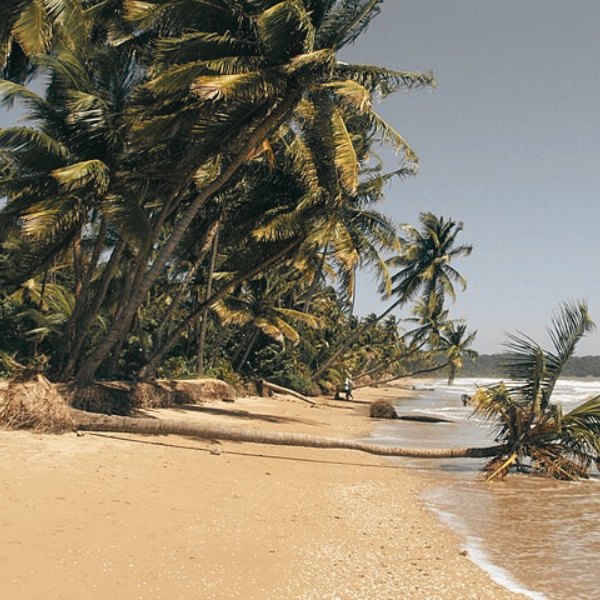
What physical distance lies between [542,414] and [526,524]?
396 centimetres

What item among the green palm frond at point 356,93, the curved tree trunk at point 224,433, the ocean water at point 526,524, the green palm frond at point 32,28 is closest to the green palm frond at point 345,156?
the green palm frond at point 356,93

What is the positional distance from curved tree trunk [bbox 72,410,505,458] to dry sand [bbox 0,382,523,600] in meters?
0.53

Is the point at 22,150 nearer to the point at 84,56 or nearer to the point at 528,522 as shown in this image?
the point at 84,56

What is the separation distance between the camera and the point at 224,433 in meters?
10.2

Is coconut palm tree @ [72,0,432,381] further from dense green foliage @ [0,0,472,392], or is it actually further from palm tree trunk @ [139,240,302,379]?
palm tree trunk @ [139,240,302,379]

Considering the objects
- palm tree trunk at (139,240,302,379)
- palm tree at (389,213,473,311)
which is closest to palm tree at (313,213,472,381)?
palm tree at (389,213,473,311)

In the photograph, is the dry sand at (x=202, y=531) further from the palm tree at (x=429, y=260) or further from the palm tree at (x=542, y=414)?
the palm tree at (x=429, y=260)

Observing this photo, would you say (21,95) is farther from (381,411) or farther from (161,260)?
(381,411)

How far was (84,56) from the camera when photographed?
15.6 metres

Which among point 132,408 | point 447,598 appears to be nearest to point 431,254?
point 132,408

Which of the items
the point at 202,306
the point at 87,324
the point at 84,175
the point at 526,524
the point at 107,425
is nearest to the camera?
the point at 526,524

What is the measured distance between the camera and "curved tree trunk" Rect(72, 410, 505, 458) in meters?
9.69

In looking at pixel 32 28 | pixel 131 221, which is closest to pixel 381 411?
pixel 131 221

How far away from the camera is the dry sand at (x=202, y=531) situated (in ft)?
13.5
